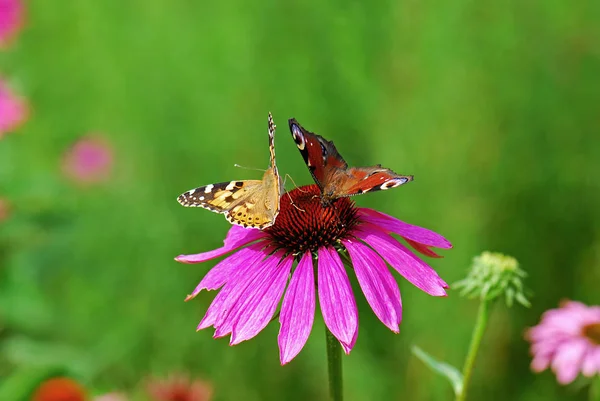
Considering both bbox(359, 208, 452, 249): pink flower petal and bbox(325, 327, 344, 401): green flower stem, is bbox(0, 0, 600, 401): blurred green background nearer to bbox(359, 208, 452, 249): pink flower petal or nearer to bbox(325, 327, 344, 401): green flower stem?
bbox(359, 208, 452, 249): pink flower petal

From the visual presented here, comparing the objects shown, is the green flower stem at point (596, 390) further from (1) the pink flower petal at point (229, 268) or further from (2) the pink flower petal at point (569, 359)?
(1) the pink flower petal at point (229, 268)

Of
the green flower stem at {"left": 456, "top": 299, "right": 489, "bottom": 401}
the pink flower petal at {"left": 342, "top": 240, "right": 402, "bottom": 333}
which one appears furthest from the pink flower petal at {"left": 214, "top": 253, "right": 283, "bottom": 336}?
the green flower stem at {"left": 456, "top": 299, "right": 489, "bottom": 401}

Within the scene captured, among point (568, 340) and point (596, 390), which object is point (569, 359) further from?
point (596, 390)

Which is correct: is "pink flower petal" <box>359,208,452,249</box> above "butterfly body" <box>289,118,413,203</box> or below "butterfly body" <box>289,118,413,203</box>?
below

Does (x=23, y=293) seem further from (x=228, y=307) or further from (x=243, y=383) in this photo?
(x=228, y=307)

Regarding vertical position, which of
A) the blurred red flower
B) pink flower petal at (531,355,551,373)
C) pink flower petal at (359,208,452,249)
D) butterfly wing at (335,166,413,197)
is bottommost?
pink flower petal at (531,355,551,373)

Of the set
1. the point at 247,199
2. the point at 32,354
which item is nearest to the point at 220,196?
the point at 247,199

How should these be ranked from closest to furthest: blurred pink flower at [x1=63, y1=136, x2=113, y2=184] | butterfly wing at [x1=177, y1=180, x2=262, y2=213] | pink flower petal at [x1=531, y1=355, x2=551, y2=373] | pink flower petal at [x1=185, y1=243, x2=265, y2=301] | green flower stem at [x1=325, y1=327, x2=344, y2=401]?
green flower stem at [x1=325, y1=327, x2=344, y2=401]
pink flower petal at [x1=185, y1=243, x2=265, y2=301]
butterfly wing at [x1=177, y1=180, x2=262, y2=213]
pink flower petal at [x1=531, y1=355, x2=551, y2=373]
blurred pink flower at [x1=63, y1=136, x2=113, y2=184]

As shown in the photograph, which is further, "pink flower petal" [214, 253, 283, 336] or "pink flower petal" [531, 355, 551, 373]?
"pink flower petal" [531, 355, 551, 373]

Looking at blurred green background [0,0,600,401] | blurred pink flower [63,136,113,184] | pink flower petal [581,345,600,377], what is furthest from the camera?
blurred pink flower [63,136,113,184]
